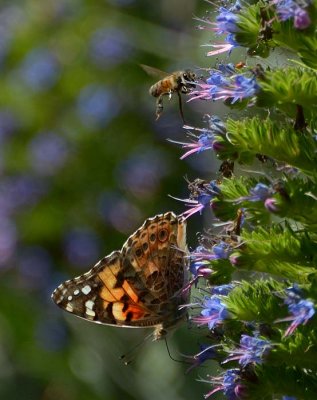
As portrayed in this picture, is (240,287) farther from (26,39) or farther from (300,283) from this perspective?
(26,39)

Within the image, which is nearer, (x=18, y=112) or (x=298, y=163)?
(x=298, y=163)

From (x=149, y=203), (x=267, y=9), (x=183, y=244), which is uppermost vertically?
(x=267, y=9)

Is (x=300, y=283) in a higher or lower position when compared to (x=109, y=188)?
higher

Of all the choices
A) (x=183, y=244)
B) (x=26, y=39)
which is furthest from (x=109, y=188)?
(x=183, y=244)

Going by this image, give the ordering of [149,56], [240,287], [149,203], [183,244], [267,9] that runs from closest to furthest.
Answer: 1. [267,9]
2. [240,287]
3. [183,244]
4. [149,203]
5. [149,56]

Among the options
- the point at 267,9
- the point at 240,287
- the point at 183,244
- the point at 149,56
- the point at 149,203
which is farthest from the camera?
the point at 149,56

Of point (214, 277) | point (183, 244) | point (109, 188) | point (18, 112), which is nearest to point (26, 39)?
point (18, 112)

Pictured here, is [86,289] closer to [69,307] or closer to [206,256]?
[69,307]
